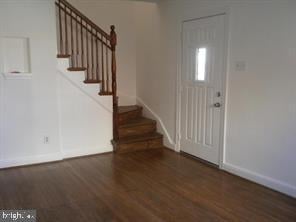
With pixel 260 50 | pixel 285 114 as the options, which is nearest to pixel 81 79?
pixel 260 50

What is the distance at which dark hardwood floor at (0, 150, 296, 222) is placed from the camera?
297 cm

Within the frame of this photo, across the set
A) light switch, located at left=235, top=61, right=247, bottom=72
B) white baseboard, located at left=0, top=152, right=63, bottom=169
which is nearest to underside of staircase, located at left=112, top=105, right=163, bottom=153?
white baseboard, located at left=0, top=152, right=63, bottom=169

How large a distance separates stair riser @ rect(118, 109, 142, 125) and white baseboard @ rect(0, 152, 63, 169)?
125 cm

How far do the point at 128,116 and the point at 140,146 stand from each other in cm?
68

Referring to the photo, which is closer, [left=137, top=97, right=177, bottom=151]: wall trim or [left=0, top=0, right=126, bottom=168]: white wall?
[left=0, top=0, right=126, bottom=168]: white wall

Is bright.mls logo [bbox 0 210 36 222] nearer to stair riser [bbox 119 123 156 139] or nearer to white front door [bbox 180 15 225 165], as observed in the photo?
stair riser [bbox 119 123 156 139]

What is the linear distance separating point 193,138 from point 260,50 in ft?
5.84

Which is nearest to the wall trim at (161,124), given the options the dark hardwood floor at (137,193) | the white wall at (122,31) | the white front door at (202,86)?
the white front door at (202,86)

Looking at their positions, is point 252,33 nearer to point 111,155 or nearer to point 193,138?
point 193,138

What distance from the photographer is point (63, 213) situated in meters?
2.98

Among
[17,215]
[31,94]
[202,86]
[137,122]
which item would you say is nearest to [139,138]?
[137,122]

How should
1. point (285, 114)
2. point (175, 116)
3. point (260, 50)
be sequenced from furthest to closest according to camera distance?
point (175, 116)
point (260, 50)
point (285, 114)

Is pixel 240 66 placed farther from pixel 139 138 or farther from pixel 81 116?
pixel 81 116

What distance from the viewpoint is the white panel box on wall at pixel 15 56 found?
13.6 feet
